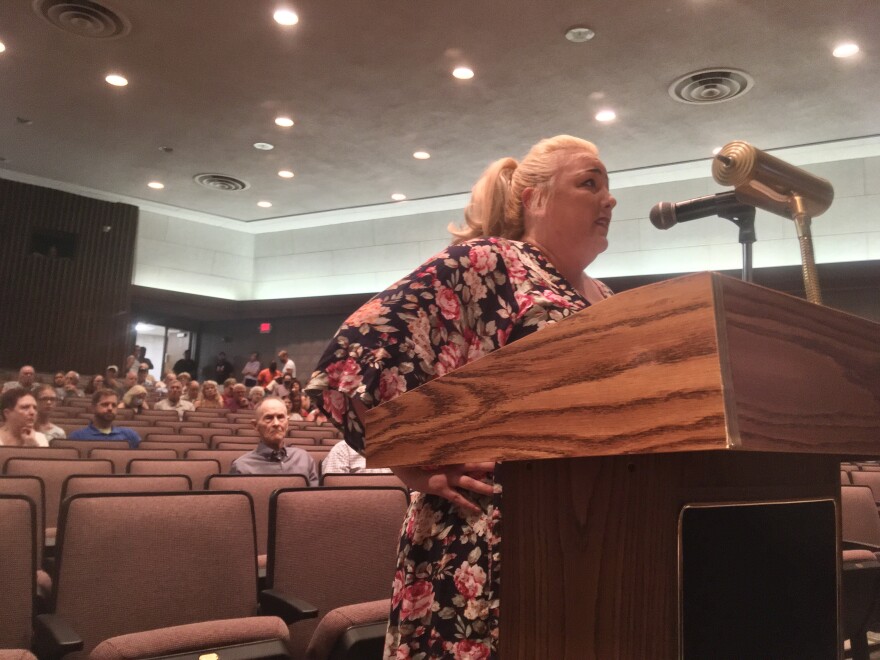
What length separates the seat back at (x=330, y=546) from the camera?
7.95ft

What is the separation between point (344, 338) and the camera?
1.13 m

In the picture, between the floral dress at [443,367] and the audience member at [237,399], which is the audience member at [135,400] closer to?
the audience member at [237,399]

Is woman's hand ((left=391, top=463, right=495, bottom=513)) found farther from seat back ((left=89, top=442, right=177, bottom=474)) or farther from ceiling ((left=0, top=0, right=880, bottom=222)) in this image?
ceiling ((left=0, top=0, right=880, bottom=222))

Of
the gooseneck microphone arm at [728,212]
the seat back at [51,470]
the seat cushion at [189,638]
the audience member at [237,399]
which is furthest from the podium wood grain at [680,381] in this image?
the audience member at [237,399]

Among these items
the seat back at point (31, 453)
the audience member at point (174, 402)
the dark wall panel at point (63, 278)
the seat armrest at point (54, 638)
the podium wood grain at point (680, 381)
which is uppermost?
the dark wall panel at point (63, 278)

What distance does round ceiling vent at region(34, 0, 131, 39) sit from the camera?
718cm

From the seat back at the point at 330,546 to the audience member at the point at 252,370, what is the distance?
1234 centimetres

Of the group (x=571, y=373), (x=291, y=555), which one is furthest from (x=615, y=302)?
(x=291, y=555)

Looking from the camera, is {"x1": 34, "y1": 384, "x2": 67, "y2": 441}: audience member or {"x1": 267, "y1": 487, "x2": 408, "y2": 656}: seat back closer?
{"x1": 267, "y1": 487, "x2": 408, "y2": 656}: seat back

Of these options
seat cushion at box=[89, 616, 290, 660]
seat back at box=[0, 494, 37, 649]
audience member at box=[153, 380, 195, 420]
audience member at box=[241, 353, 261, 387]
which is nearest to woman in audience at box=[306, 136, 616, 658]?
seat cushion at box=[89, 616, 290, 660]

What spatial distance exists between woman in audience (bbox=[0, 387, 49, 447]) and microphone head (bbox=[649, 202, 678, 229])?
4.44 meters

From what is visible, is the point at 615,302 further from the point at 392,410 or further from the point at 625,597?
the point at 392,410

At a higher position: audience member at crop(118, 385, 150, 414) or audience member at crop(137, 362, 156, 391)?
audience member at crop(137, 362, 156, 391)

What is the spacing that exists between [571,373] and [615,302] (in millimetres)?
85
